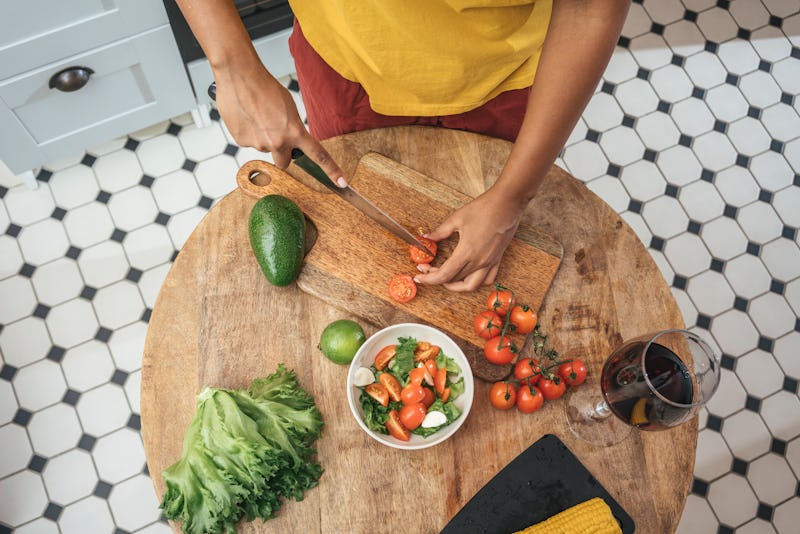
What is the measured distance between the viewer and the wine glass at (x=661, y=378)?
118cm


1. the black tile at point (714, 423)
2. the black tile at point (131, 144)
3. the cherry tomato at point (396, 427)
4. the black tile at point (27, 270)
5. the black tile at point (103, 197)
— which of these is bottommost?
the black tile at point (714, 423)

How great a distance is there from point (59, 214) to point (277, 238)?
1752 millimetres

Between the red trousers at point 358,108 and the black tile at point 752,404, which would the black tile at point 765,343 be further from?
the red trousers at point 358,108

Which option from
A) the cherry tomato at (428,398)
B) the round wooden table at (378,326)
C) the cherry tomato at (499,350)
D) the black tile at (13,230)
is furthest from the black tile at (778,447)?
the black tile at (13,230)

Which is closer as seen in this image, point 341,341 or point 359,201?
point 341,341

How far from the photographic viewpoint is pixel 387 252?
1516 millimetres

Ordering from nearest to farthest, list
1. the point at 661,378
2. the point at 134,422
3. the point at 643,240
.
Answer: the point at 661,378, the point at 134,422, the point at 643,240

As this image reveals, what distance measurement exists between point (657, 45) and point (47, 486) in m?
3.32

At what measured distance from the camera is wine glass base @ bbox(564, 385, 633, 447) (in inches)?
55.9

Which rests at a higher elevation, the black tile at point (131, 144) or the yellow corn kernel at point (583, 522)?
the yellow corn kernel at point (583, 522)

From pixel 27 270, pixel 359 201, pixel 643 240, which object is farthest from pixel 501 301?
pixel 27 270

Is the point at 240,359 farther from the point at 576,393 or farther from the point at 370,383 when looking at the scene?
the point at 576,393

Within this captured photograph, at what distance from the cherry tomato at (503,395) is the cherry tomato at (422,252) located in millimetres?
333

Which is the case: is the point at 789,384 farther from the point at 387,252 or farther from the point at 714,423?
the point at 387,252
